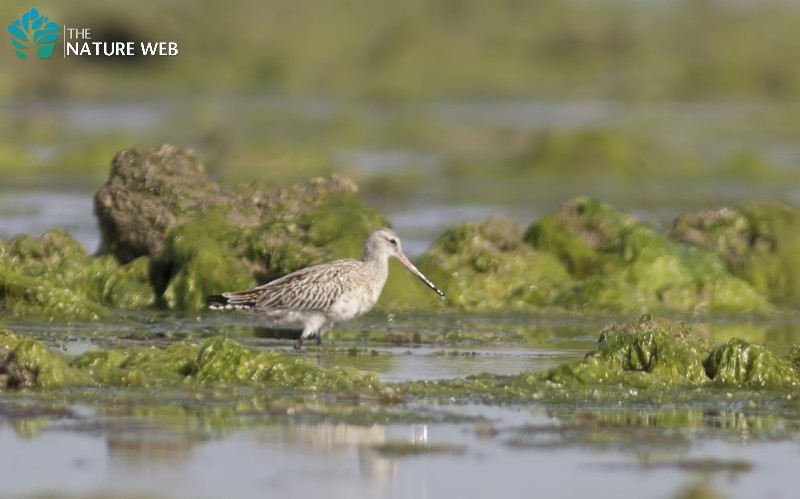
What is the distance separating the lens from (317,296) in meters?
13.9

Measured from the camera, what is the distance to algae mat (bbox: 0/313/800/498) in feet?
28.8

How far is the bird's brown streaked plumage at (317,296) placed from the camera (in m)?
13.9

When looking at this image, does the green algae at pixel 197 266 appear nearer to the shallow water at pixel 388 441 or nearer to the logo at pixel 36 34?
the shallow water at pixel 388 441

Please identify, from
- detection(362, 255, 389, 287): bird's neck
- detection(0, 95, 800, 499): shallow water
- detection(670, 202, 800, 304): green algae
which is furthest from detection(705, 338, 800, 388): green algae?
detection(670, 202, 800, 304): green algae

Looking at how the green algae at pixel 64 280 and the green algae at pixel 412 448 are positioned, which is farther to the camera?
the green algae at pixel 64 280

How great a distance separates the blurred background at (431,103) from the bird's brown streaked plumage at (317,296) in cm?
562

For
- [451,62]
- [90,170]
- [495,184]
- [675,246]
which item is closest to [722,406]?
[675,246]

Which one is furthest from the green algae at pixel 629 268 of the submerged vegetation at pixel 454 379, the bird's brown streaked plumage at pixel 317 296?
the submerged vegetation at pixel 454 379

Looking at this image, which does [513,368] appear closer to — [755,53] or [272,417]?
[272,417]

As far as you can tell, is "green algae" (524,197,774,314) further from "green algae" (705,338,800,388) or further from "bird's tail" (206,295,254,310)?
"green algae" (705,338,800,388)

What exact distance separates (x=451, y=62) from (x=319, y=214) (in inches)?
1553

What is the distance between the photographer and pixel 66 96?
167 feet

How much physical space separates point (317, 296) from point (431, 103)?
35959 mm

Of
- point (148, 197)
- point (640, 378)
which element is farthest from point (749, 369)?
point (148, 197)
